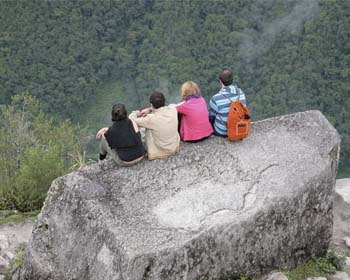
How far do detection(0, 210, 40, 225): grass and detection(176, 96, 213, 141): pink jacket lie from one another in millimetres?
3062

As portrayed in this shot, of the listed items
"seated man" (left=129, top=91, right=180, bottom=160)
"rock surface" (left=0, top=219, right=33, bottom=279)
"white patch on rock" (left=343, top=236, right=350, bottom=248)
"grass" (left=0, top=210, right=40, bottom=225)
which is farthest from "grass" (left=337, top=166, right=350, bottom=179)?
"seated man" (left=129, top=91, right=180, bottom=160)

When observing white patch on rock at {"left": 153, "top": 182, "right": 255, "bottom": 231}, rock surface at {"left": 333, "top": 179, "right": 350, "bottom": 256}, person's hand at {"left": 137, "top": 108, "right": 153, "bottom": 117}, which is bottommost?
rock surface at {"left": 333, "top": 179, "right": 350, "bottom": 256}

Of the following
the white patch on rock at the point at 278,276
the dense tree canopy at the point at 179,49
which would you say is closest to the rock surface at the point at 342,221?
the white patch on rock at the point at 278,276

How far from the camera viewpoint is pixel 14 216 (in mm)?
7566

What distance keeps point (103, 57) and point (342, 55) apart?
27.7 meters

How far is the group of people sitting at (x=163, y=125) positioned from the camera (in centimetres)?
524

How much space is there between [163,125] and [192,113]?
0.42 metres

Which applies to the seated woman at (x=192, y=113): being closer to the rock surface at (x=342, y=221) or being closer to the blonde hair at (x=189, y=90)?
the blonde hair at (x=189, y=90)

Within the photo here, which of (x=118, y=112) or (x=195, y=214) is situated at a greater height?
(x=118, y=112)

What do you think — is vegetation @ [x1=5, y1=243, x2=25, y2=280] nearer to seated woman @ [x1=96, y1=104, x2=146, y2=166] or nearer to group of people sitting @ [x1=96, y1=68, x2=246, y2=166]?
group of people sitting @ [x1=96, y1=68, x2=246, y2=166]

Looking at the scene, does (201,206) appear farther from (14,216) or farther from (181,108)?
(14,216)

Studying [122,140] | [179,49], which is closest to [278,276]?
[122,140]

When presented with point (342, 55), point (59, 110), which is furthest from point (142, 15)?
point (342, 55)

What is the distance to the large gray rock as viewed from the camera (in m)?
4.62
